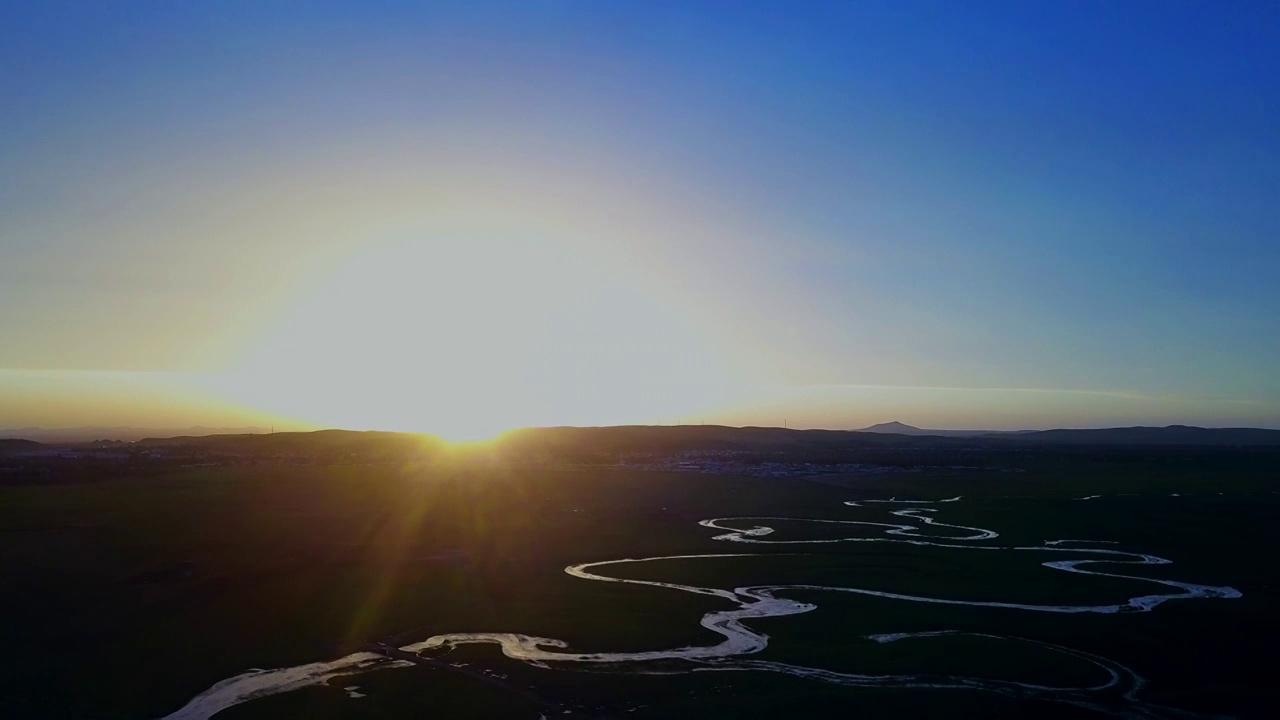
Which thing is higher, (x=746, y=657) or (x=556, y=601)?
(x=556, y=601)

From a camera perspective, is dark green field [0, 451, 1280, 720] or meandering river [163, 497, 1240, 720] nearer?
dark green field [0, 451, 1280, 720]

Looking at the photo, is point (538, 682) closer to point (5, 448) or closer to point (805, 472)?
point (805, 472)

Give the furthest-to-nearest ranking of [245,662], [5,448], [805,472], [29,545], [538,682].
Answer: [5,448] → [805,472] → [29,545] → [245,662] → [538,682]

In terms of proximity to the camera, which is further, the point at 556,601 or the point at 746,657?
the point at 556,601

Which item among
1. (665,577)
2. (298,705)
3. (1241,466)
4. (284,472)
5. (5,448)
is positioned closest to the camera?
(298,705)

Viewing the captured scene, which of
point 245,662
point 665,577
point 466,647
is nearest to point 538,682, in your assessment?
point 466,647

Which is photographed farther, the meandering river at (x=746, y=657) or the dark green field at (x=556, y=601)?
the meandering river at (x=746, y=657)

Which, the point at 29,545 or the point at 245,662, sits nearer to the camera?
the point at 245,662
